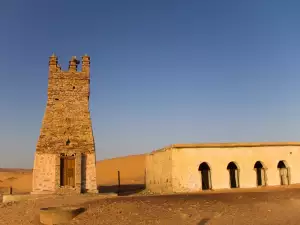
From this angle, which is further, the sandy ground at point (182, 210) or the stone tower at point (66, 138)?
the stone tower at point (66, 138)

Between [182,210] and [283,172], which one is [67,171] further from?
[283,172]

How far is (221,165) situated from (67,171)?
1040 cm

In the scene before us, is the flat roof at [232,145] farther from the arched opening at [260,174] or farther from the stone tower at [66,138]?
the stone tower at [66,138]

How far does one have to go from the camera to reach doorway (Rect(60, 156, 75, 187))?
21.2 meters

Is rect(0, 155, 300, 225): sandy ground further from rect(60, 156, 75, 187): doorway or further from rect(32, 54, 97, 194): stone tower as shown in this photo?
rect(60, 156, 75, 187): doorway

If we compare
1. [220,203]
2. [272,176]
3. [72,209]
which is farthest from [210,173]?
[72,209]

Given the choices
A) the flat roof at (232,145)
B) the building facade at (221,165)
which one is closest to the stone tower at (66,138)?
the building facade at (221,165)

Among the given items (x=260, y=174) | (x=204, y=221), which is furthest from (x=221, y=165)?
(x=204, y=221)

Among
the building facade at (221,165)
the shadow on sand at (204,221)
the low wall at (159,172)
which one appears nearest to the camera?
the shadow on sand at (204,221)

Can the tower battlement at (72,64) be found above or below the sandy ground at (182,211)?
above

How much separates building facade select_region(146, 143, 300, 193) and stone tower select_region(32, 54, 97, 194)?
17.7 feet

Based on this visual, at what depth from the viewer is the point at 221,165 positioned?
24.2 metres

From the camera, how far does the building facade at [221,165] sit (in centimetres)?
2295

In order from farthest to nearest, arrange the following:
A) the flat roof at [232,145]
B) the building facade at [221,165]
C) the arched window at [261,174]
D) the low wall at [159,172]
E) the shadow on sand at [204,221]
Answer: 1. the arched window at [261,174]
2. the low wall at [159,172]
3. the flat roof at [232,145]
4. the building facade at [221,165]
5. the shadow on sand at [204,221]
